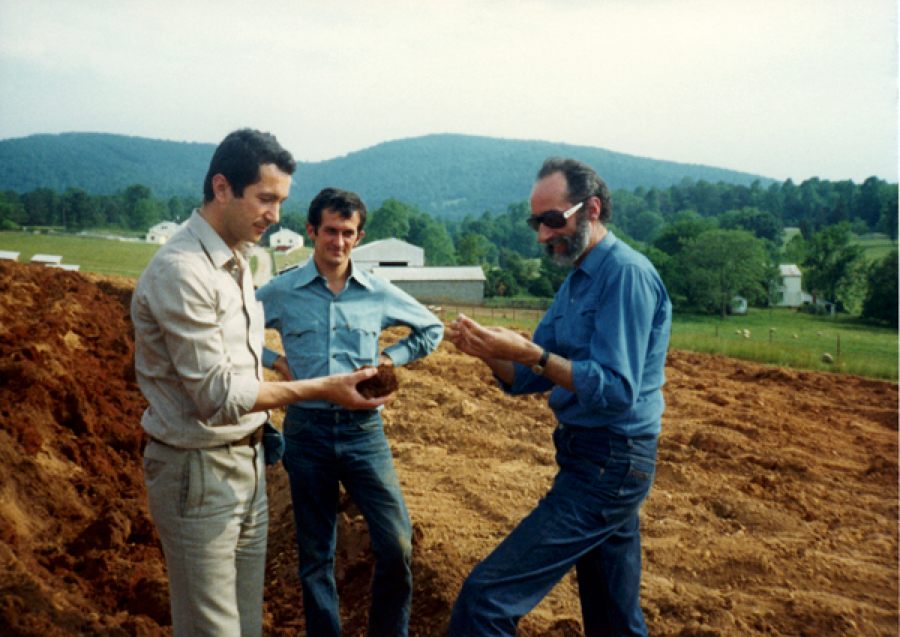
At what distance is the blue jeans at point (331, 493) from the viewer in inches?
151

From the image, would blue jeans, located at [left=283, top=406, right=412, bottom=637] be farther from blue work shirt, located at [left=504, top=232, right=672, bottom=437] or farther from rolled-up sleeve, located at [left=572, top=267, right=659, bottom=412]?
rolled-up sleeve, located at [left=572, top=267, right=659, bottom=412]

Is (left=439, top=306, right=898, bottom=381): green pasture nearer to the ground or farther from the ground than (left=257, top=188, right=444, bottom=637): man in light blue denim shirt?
nearer to the ground

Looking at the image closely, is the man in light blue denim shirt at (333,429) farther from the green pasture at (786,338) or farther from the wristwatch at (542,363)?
the green pasture at (786,338)

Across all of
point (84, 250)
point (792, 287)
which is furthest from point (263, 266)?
point (792, 287)

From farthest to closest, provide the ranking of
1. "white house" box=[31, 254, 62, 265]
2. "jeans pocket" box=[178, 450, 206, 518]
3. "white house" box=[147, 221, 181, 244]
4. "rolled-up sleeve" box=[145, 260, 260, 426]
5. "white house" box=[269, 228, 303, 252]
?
"white house" box=[147, 221, 181, 244] < "white house" box=[269, 228, 303, 252] < "white house" box=[31, 254, 62, 265] < "jeans pocket" box=[178, 450, 206, 518] < "rolled-up sleeve" box=[145, 260, 260, 426]

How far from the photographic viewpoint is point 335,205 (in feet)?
13.2

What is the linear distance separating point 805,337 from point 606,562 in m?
35.5

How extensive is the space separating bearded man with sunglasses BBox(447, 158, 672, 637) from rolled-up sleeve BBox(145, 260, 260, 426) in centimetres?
96

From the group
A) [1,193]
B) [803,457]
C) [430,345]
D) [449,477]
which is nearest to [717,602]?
[430,345]

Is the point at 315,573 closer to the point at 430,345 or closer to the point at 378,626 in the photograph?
the point at 378,626

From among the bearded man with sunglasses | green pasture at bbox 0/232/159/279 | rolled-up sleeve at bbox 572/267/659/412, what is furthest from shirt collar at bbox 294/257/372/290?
green pasture at bbox 0/232/159/279

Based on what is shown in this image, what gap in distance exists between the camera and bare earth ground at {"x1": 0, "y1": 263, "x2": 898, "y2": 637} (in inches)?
190

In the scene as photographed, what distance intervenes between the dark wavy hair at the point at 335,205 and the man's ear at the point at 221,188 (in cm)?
117

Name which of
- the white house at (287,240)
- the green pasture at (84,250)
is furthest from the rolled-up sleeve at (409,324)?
the white house at (287,240)
